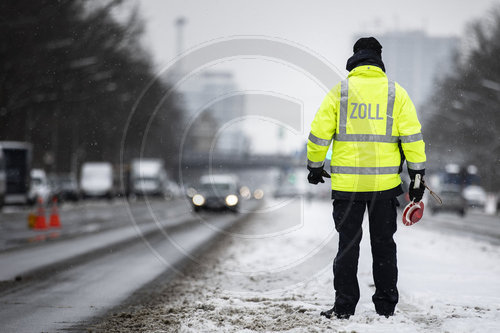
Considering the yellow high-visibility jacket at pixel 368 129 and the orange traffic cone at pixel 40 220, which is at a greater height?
the yellow high-visibility jacket at pixel 368 129

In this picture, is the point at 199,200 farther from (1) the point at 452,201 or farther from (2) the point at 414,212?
(2) the point at 414,212

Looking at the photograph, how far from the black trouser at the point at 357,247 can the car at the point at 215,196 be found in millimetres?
25924

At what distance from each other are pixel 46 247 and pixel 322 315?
955 centimetres

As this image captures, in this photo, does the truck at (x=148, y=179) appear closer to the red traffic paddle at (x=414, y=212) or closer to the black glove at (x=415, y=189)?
the red traffic paddle at (x=414, y=212)

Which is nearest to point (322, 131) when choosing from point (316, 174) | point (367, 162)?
point (316, 174)

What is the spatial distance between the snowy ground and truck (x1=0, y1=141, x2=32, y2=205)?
84.1 ft

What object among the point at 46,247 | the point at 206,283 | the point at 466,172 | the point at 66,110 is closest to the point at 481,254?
the point at 206,283

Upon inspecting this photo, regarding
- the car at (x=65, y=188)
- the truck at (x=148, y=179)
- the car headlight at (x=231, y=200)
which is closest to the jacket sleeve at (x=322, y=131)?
the car headlight at (x=231, y=200)

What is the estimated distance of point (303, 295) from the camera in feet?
25.1

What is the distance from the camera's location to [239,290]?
8266 mm

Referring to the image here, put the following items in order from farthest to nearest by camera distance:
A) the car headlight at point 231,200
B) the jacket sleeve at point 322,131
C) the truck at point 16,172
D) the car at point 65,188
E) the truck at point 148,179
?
the truck at point 148,179 < the car at point 65,188 < the truck at point 16,172 < the car headlight at point 231,200 < the jacket sleeve at point 322,131

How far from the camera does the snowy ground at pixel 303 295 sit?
5.95m

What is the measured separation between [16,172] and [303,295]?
31.7 metres

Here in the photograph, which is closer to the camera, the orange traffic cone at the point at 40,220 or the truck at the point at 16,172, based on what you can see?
the orange traffic cone at the point at 40,220
